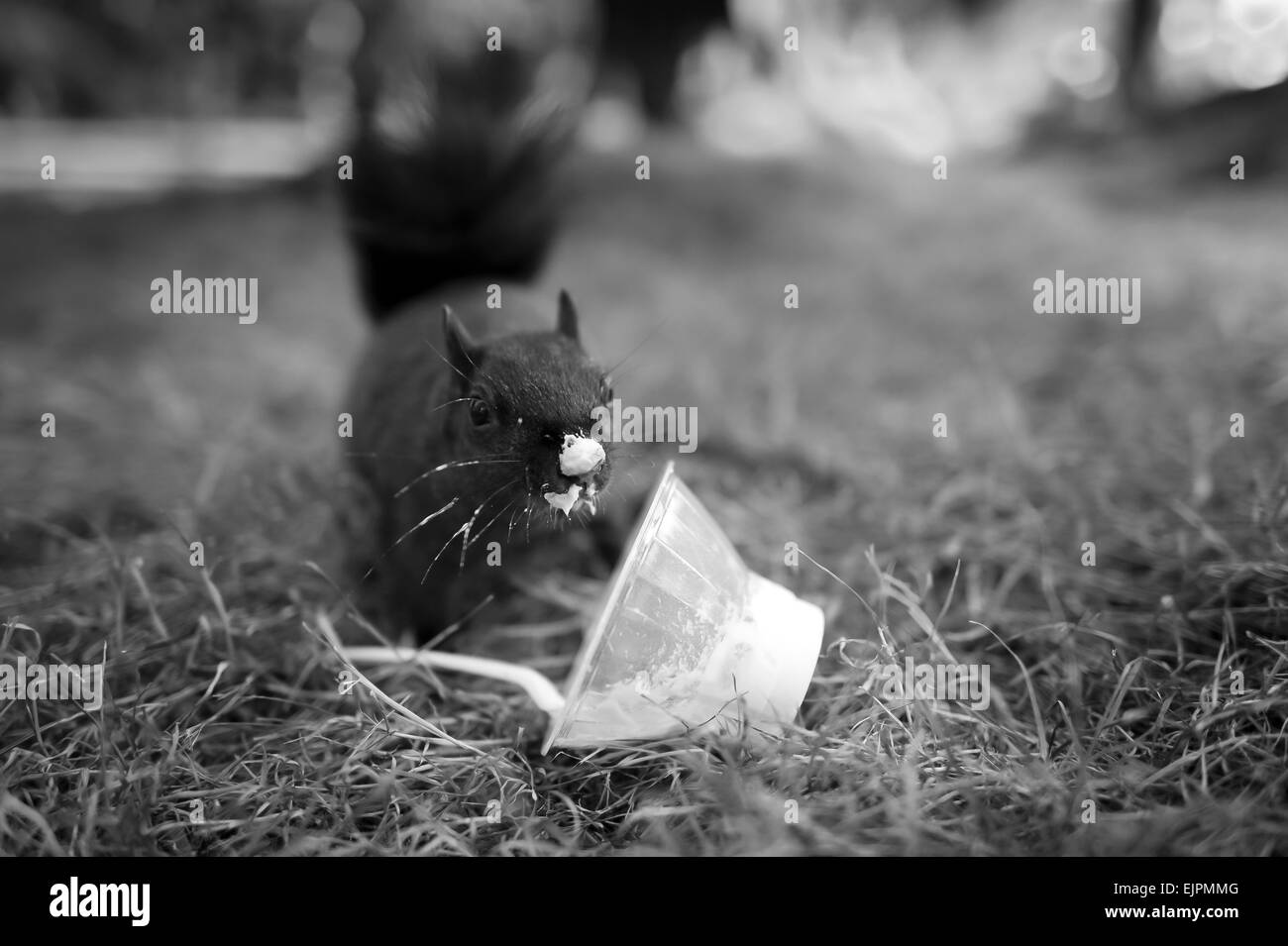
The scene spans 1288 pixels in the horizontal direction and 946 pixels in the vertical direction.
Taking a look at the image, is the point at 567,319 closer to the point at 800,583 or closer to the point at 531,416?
the point at 531,416

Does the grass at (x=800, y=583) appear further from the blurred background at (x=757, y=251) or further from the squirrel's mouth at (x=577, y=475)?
the squirrel's mouth at (x=577, y=475)

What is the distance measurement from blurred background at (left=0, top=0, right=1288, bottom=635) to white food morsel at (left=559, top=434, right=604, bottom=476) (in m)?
0.59

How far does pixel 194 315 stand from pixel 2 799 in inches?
133

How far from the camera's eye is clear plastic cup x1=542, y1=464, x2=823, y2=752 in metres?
1.29

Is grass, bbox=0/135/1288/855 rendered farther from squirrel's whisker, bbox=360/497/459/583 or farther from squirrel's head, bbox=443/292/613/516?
squirrel's head, bbox=443/292/613/516

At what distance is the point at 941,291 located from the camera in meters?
3.92

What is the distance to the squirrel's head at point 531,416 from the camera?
4.39 ft

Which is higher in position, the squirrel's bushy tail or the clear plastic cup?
the squirrel's bushy tail

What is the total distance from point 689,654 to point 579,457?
36 centimetres

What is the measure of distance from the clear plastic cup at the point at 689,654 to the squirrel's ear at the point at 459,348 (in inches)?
17.0

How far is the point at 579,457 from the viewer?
4.26 ft

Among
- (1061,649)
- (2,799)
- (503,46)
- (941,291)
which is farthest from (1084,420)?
(2,799)

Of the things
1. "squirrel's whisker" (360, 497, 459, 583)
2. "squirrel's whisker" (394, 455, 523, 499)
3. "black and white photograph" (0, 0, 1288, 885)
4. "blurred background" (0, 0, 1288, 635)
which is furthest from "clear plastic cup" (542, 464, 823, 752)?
"blurred background" (0, 0, 1288, 635)

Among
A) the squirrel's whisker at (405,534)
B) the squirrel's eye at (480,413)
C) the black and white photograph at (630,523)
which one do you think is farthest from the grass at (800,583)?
the squirrel's eye at (480,413)
